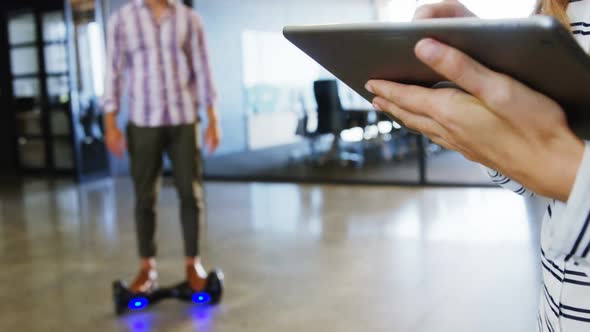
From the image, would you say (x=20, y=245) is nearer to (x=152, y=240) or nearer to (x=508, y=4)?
(x=152, y=240)

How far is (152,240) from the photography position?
104 inches

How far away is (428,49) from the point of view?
452mm

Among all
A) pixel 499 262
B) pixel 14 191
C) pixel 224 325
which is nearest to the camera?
pixel 224 325

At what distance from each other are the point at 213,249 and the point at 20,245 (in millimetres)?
1303

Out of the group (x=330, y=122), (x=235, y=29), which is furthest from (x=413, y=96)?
(x=235, y=29)

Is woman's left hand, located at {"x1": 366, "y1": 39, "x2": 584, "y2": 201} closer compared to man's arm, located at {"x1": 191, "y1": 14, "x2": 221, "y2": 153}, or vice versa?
woman's left hand, located at {"x1": 366, "y1": 39, "x2": 584, "y2": 201}

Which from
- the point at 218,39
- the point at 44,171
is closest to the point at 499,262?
the point at 218,39

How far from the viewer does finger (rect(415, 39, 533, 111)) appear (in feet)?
1.47

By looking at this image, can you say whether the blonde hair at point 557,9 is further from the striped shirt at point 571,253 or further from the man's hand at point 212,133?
the man's hand at point 212,133

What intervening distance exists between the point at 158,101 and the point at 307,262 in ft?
4.03

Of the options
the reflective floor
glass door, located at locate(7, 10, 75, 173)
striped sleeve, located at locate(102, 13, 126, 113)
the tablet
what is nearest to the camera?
the tablet

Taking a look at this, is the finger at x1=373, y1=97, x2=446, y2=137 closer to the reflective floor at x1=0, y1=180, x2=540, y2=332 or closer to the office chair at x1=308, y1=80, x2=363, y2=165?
the reflective floor at x1=0, y1=180, x2=540, y2=332

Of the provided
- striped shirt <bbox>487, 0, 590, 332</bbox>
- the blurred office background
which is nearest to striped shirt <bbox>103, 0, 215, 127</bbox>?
striped shirt <bbox>487, 0, 590, 332</bbox>

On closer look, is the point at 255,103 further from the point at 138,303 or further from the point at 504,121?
the point at 504,121
